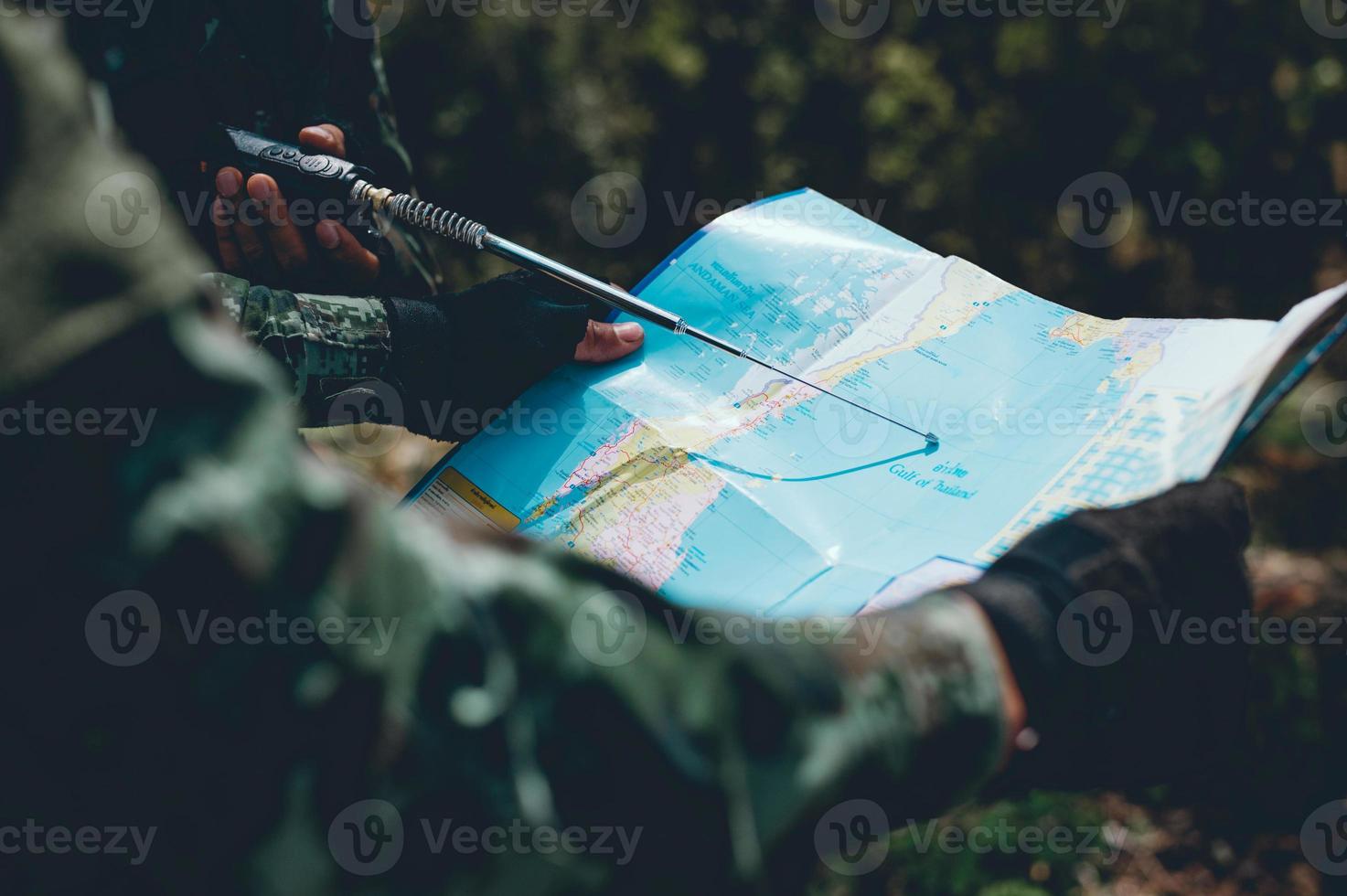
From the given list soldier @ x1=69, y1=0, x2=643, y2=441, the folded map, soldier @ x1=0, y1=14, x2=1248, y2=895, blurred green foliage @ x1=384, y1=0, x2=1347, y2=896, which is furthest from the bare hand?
blurred green foliage @ x1=384, y1=0, x2=1347, y2=896

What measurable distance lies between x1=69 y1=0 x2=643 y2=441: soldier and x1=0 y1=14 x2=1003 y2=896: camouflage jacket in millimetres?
778

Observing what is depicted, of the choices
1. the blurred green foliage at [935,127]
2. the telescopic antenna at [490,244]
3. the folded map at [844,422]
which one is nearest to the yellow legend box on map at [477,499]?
the folded map at [844,422]

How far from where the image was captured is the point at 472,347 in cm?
154

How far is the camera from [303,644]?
2.20 ft

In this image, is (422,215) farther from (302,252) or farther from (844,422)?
(844,422)

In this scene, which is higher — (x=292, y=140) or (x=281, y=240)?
(x=292, y=140)

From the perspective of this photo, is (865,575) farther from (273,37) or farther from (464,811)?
(273,37)

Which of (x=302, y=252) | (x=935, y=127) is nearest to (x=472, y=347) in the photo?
(x=302, y=252)

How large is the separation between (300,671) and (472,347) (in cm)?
93

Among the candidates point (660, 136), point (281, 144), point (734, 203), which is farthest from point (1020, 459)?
point (660, 136)

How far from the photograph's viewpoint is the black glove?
5.01ft

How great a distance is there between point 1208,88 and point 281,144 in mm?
3405

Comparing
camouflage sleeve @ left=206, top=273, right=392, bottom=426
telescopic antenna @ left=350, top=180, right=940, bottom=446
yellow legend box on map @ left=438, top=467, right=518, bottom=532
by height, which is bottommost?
yellow legend box on map @ left=438, top=467, right=518, bottom=532

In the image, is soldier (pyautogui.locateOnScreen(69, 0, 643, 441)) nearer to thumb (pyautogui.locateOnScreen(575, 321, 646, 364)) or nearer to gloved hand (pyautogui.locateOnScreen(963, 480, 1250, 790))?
thumb (pyautogui.locateOnScreen(575, 321, 646, 364))
